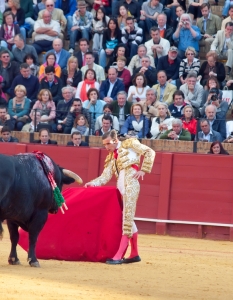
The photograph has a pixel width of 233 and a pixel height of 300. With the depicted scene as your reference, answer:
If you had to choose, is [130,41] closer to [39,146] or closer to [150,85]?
[150,85]

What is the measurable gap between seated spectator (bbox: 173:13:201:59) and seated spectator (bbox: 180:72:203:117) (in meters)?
1.38

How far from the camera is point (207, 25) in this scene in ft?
49.9

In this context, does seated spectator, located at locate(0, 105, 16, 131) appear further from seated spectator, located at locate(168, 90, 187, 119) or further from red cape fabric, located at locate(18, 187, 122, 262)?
red cape fabric, located at locate(18, 187, 122, 262)

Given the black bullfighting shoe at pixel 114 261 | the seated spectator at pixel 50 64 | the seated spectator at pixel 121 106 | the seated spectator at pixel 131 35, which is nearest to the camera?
the black bullfighting shoe at pixel 114 261

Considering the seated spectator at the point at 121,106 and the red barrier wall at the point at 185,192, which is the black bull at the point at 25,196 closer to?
the red barrier wall at the point at 185,192

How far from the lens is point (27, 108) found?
13711 mm

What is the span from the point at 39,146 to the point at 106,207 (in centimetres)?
380

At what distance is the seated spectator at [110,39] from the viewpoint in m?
15.0

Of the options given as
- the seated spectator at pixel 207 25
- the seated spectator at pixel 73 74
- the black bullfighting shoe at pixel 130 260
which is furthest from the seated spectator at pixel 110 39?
the black bullfighting shoe at pixel 130 260

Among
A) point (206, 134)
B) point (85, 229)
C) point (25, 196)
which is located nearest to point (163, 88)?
point (206, 134)

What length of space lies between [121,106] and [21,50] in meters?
2.76

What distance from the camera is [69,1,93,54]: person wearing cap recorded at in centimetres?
1558

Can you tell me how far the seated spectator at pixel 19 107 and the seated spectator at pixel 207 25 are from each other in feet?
10.6

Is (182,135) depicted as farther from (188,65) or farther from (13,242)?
(13,242)
